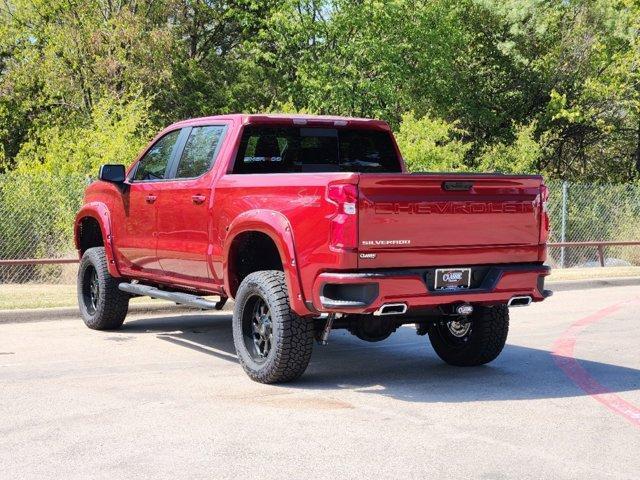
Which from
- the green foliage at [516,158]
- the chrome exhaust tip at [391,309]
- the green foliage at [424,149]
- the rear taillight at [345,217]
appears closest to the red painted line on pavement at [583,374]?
the chrome exhaust tip at [391,309]

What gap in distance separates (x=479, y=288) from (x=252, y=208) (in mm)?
1930

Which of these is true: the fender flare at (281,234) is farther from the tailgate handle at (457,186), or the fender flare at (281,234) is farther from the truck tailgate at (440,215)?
the tailgate handle at (457,186)

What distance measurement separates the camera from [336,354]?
9.53 metres

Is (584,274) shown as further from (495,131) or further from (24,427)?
(495,131)

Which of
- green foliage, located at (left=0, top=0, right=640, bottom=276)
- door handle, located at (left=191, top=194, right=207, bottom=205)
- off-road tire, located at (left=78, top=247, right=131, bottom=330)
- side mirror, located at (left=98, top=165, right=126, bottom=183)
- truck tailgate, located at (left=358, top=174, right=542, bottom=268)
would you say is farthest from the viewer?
green foliage, located at (left=0, top=0, right=640, bottom=276)

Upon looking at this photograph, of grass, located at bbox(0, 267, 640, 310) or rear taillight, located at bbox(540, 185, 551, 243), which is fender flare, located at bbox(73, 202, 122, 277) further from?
rear taillight, located at bbox(540, 185, 551, 243)

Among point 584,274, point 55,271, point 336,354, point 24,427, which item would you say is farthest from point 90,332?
point 584,274

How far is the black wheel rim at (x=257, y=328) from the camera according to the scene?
7973mm

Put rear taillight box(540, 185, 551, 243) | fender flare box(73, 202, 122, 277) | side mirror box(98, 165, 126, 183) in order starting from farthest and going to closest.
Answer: fender flare box(73, 202, 122, 277)
side mirror box(98, 165, 126, 183)
rear taillight box(540, 185, 551, 243)

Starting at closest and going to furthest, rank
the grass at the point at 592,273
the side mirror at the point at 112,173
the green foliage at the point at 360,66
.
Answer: the side mirror at the point at 112,173
the grass at the point at 592,273
the green foliage at the point at 360,66

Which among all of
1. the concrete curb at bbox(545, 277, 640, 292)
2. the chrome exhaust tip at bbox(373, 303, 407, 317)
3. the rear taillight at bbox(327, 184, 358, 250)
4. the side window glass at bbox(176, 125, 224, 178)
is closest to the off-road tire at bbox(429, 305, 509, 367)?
the chrome exhaust tip at bbox(373, 303, 407, 317)

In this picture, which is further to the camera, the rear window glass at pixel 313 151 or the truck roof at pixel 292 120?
the rear window glass at pixel 313 151

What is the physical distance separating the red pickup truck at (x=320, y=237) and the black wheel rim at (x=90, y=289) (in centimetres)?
110

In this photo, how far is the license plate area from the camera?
24.6ft
